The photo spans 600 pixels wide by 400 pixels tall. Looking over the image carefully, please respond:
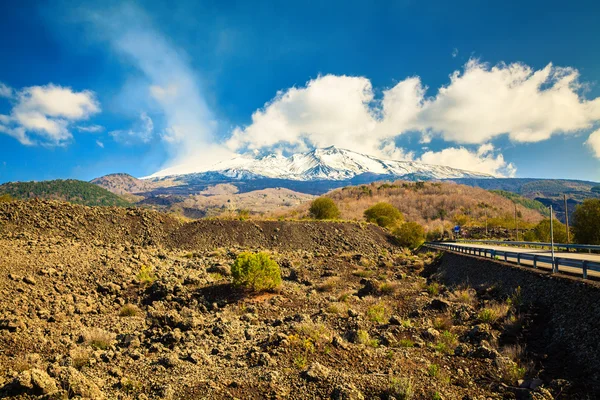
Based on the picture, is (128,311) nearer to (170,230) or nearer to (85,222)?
(85,222)

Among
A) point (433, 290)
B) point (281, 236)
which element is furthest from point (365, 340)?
point (281, 236)

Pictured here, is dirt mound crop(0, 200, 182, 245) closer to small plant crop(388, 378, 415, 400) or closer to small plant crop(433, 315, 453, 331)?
small plant crop(388, 378, 415, 400)

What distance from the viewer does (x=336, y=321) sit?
12195 millimetres

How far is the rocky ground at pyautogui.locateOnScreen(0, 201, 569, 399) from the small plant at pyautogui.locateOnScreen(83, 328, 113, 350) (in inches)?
2.1

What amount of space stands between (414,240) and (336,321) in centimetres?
3627

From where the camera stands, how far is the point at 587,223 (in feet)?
107

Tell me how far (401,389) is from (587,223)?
1452 inches

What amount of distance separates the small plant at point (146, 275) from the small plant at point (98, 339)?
711 centimetres

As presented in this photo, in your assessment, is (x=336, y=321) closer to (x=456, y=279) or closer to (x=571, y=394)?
(x=571, y=394)

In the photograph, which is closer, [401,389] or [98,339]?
[401,389]

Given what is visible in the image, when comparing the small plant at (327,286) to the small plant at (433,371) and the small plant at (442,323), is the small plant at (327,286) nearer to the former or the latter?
the small plant at (442,323)

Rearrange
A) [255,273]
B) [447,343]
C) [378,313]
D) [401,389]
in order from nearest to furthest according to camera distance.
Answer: [401,389] < [447,343] < [378,313] < [255,273]

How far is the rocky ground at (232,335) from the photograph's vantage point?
704 cm

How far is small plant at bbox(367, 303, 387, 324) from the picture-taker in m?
12.7
